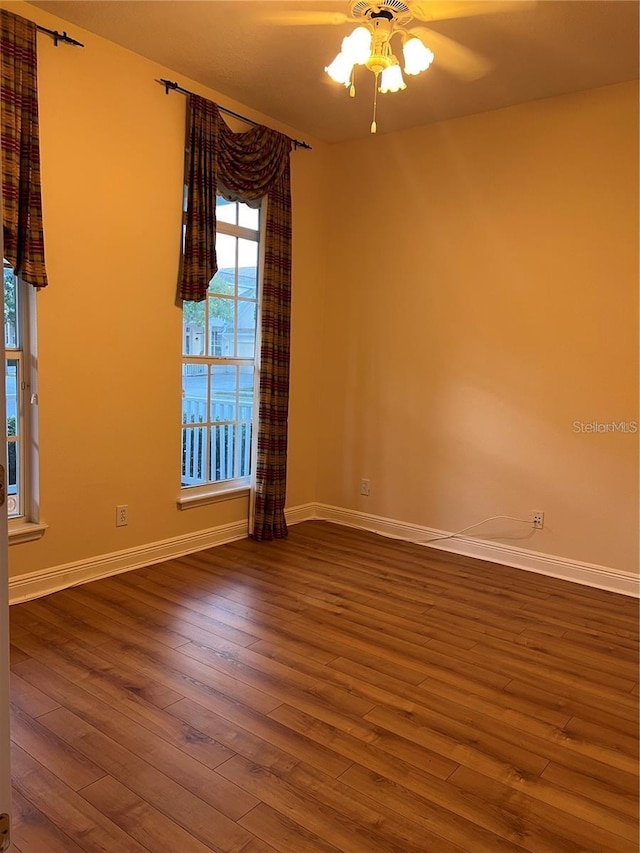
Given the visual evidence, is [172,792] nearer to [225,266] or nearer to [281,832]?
[281,832]

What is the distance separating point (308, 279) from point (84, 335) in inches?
75.2

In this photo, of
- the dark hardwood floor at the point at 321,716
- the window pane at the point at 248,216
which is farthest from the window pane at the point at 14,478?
the window pane at the point at 248,216

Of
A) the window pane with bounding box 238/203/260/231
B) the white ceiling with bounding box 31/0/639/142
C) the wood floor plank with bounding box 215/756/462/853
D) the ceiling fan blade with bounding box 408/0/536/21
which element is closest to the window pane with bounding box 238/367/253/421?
the window pane with bounding box 238/203/260/231

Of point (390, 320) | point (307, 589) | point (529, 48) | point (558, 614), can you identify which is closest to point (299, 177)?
point (390, 320)

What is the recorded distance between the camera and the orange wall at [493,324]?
11.7 feet

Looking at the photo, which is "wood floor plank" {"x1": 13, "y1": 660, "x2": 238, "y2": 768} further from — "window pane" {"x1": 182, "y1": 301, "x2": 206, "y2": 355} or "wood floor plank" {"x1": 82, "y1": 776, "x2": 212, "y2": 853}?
"window pane" {"x1": 182, "y1": 301, "x2": 206, "y2": 355}

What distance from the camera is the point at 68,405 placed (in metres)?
3.24

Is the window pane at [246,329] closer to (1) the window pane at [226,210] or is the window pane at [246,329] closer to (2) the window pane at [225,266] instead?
(2) the window pane at [225,266]

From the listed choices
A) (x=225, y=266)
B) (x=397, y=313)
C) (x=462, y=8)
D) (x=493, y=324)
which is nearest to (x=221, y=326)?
(x=225, y=266)

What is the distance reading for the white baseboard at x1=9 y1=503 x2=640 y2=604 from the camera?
10.6 ft

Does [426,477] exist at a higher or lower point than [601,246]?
lower

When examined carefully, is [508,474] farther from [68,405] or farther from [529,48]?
[68,405]

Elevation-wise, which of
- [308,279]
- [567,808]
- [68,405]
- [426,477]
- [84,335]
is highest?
[308,279]

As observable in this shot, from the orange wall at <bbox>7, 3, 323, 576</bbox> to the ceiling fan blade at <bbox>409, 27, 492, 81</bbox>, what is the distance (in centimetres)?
138
